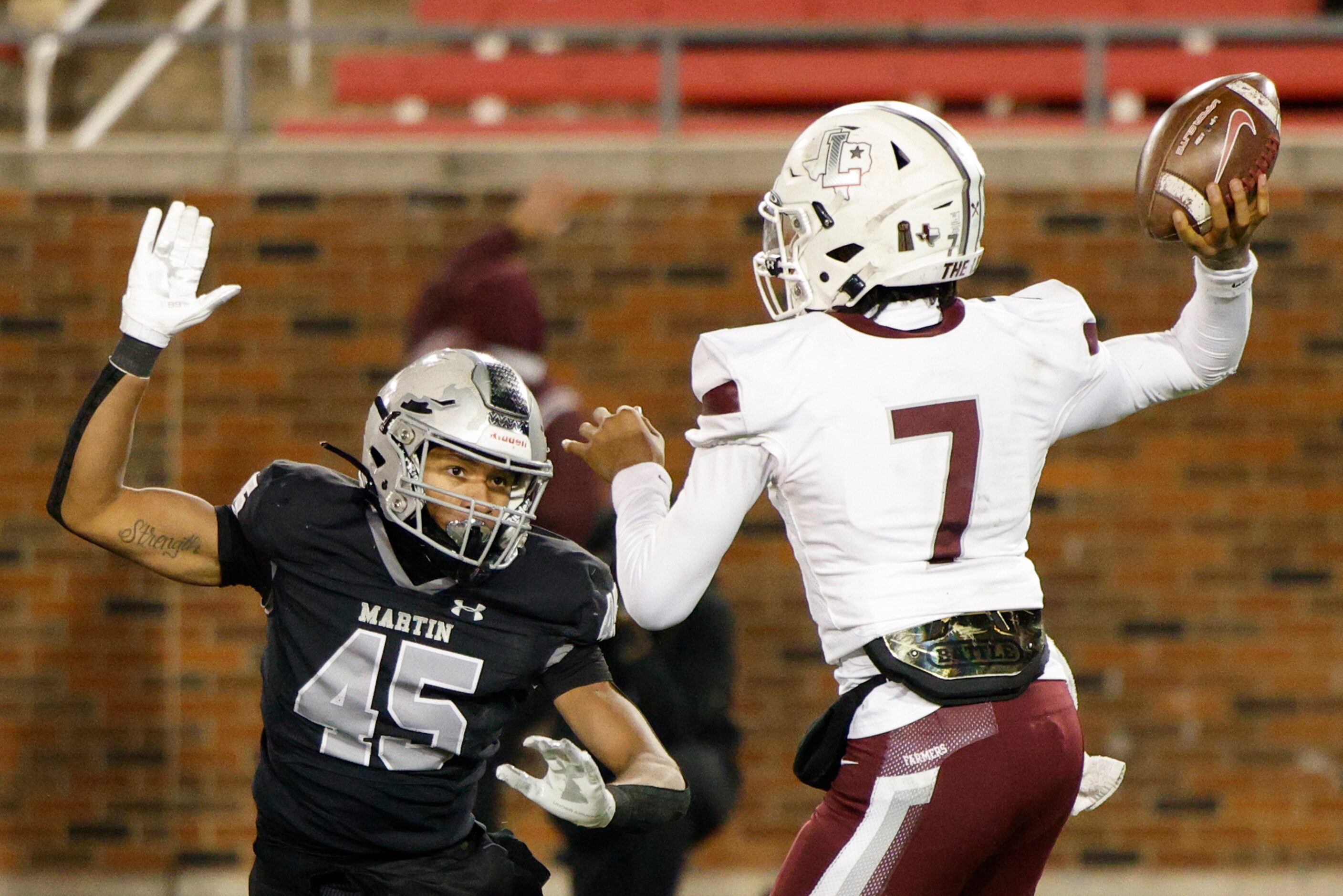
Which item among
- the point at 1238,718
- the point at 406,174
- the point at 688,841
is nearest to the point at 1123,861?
the point at 1238,718

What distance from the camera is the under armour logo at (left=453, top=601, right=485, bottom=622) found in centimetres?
278

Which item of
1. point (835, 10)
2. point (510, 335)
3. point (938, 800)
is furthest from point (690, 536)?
point (835, 10)

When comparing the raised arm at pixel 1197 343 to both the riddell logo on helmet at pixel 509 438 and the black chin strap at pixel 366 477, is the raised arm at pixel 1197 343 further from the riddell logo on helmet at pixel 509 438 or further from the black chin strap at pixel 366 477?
the black chin strap at pixel 366 477

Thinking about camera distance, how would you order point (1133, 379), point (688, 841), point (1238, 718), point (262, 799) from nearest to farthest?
point (1133, 379) < point (262, 799) < point (688, 841) < point (1238, 718)

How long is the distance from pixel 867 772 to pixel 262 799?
1.04 m

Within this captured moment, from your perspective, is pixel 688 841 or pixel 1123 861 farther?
pixel 1123 861

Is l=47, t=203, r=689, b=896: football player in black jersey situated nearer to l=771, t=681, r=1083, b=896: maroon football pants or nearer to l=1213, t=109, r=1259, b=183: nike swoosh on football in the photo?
l=771, t=681, r=1083, b=896: maroon football pants

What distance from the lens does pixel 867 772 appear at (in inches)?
92.2

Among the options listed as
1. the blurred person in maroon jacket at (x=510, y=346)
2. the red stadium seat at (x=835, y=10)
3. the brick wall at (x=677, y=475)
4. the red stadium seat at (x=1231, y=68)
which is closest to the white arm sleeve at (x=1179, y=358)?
the blurred person in maroon jacket at (x=510, y=346)

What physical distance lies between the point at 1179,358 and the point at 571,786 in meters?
1.14

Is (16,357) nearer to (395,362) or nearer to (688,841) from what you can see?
(395,362)

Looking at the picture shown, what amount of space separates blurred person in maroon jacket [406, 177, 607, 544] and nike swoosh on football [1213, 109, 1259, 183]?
6.94 ft

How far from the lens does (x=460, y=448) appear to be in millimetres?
2730

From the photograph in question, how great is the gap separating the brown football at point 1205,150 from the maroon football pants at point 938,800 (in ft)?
2.56
